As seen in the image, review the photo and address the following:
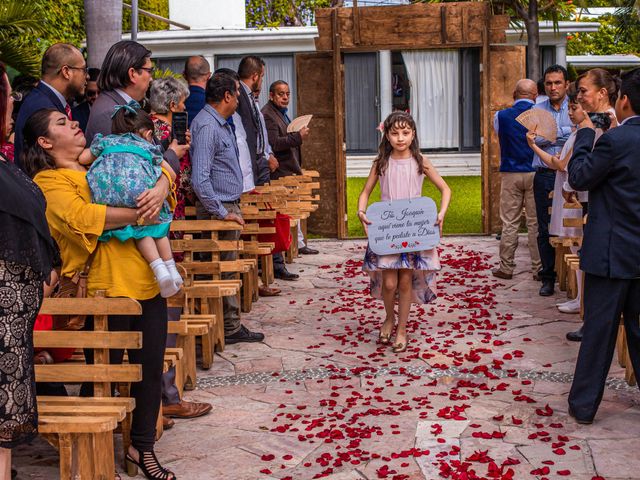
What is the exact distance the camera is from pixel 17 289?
4.28m

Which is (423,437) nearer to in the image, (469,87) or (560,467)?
(560,467)

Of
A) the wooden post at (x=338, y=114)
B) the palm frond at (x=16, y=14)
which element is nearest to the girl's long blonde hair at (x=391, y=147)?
the palm frond at (x=16, y=14)

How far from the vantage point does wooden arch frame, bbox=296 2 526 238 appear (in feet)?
47.5

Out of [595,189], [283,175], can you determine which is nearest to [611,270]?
[595,189]

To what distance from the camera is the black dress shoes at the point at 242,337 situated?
8.81 metres

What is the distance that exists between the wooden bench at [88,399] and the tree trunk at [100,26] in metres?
5.91

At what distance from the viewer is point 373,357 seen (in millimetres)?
8273

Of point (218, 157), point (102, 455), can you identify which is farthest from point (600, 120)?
point (102, 455)

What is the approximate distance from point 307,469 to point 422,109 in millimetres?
19572

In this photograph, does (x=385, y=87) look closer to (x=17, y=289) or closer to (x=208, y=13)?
(x=208, y=13)

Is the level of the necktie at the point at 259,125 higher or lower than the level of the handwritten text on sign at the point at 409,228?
higher

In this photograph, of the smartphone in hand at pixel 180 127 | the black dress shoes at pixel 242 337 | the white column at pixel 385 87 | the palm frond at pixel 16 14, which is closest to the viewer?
the smartphone in hand at pixel 180 127

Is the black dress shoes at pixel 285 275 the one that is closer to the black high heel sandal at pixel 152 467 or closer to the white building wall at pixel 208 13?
the black high heel sandal at pixel 152 467

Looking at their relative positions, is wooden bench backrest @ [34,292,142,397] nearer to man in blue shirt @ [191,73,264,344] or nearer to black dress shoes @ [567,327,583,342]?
man in blue shirt @ [191,73,264,344]
